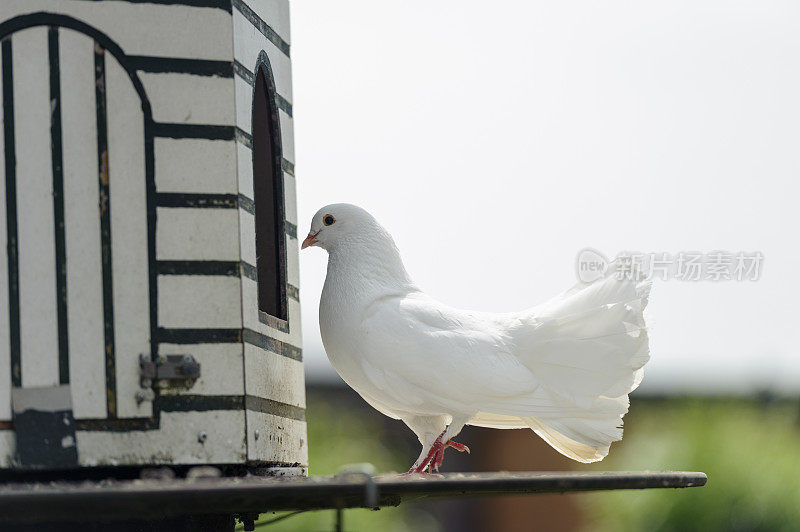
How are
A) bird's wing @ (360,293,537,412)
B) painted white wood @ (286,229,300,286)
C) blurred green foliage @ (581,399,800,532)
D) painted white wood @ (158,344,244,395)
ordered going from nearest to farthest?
painted white wood @ (158,344,244,395) → bird's wing @ (360,293,537,412) → painted white wood @ (286,229,300,286) → blurred green foliage @ (581,399,800,532)

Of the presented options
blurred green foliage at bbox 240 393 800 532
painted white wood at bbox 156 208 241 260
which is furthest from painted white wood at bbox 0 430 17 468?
blurred green foliage at bbox 240 393 800 532

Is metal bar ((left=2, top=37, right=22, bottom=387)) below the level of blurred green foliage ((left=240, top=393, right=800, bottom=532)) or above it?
above

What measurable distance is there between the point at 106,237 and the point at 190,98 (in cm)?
63

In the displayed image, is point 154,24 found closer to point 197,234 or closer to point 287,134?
point 197,234

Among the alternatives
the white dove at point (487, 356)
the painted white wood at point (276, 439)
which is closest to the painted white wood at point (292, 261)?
the white dove at point (487, 356)

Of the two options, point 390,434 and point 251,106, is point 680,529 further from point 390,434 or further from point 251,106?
point 251,106

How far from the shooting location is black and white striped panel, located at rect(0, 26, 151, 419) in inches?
180

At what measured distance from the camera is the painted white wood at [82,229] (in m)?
4.60

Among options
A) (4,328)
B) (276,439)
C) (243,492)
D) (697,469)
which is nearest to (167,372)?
(4,328)

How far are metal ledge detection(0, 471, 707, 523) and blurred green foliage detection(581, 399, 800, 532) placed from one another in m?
7.62

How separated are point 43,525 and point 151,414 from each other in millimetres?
563

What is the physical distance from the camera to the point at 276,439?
17.1 ft

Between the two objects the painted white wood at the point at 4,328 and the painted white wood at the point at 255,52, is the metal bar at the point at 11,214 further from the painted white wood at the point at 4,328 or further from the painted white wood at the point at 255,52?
the painted white wood at the point at 255,52

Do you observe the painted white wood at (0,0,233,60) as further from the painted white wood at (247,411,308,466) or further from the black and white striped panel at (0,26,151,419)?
the painted white wood at (247,411,308,466)
